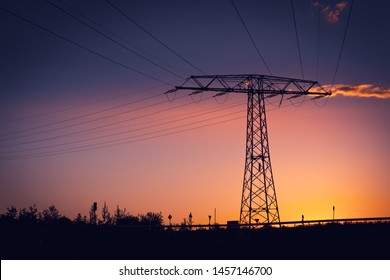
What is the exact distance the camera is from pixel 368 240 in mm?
43781

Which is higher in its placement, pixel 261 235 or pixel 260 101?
pixel 260 101

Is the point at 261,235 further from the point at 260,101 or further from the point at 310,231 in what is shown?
the point at 260,101

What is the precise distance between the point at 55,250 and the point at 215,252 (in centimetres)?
1242

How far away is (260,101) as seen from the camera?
6069 cm

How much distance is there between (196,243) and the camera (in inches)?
1807

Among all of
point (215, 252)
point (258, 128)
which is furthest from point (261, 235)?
point (258, 128)

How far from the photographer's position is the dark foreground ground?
134 feet

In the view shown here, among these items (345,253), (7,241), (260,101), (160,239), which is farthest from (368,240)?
(7,241)

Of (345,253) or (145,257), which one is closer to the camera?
(345,253)

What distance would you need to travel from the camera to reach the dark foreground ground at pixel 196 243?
1608 inches
